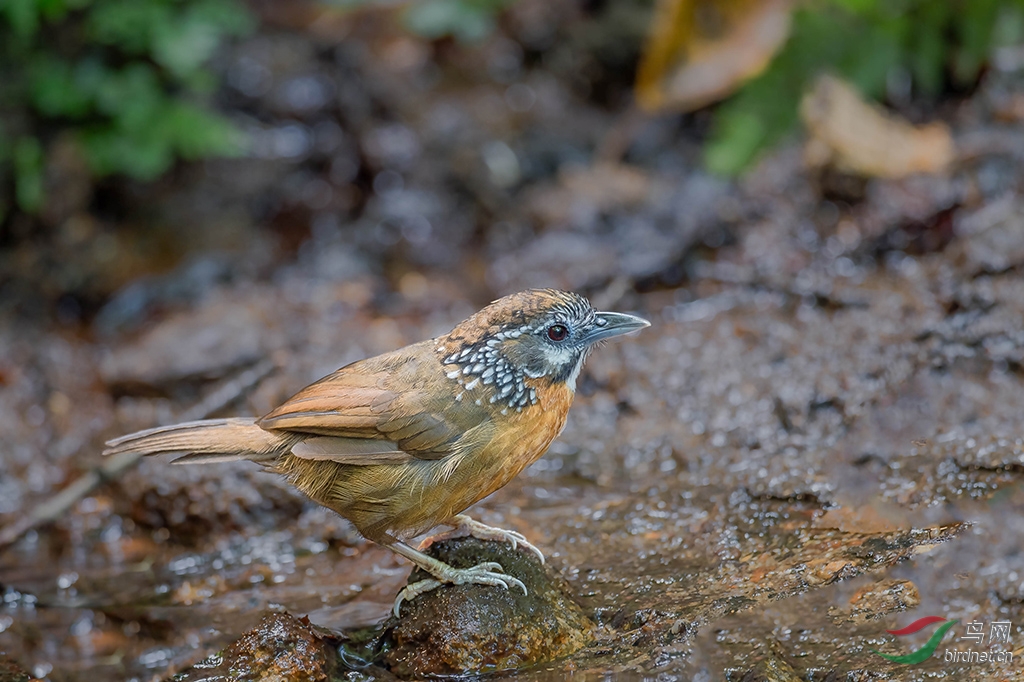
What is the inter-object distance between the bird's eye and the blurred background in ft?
3.20

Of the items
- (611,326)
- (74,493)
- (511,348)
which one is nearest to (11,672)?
(74,493)

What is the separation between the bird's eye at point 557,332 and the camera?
4.25 metres

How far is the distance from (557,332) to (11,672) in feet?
8.49

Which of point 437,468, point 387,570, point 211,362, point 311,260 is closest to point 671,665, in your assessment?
point 437,468

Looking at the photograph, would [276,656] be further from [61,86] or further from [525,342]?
[61,86]

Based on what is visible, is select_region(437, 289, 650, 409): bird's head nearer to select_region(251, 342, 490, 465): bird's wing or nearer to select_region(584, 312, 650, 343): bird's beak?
select_region(584, 312, 650, 343): bird's beak

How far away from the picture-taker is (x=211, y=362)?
21.9ft

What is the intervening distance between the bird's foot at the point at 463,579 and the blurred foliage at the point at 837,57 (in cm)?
501

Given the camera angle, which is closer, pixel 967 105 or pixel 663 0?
pixel 967 105

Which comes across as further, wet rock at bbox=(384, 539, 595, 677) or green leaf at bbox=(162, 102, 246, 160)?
green leaf at bbox=(162, 102, 246, 160)

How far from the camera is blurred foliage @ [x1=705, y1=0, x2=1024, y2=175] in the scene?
803 cm

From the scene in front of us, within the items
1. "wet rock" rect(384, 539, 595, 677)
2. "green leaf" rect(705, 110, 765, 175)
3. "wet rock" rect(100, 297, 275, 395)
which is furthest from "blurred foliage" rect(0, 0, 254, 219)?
"wet rock" rect(384, 539, 595, 677)

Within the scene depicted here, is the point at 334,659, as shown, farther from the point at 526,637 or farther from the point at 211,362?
the point at 211,362

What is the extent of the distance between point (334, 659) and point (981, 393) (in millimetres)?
3338
